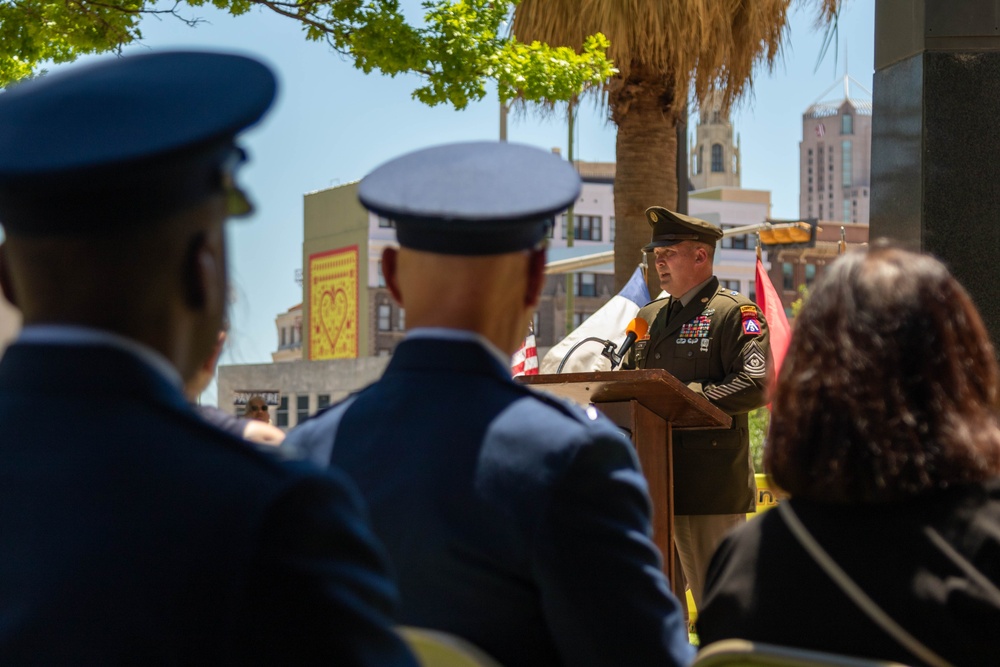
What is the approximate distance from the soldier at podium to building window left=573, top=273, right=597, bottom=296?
92815mm

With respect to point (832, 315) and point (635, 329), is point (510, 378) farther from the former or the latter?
point (635, 329)

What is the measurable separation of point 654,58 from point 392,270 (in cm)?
1004

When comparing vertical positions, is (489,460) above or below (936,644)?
above

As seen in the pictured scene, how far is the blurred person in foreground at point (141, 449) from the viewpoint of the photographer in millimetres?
1255

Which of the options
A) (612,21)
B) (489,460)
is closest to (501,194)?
(489,460)

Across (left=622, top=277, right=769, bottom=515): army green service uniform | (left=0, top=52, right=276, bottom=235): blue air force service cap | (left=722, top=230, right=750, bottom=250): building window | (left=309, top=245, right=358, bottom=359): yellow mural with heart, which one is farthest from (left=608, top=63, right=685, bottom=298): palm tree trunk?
(left=722, top=230, right=750, bottom=250): building window

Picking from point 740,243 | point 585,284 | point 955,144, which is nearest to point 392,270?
point 955,144

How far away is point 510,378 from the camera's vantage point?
7.76ft

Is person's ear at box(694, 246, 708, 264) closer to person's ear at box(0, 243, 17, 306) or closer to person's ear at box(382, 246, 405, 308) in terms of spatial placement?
person's ear at box(382, 246, 405, 308)

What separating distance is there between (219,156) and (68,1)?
9238 mm

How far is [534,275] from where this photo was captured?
2467mm

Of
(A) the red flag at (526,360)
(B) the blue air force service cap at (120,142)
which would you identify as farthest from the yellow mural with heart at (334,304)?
(B) the blue air force service cap at (120,142)

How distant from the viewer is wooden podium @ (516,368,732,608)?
548 centimetres

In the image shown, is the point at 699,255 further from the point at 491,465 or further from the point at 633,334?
the point at 491,465
